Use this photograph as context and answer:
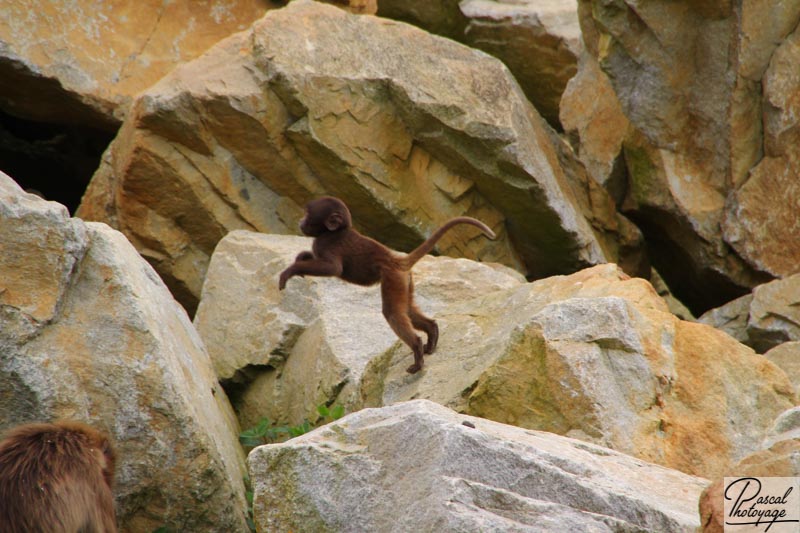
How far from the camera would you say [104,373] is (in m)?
6.25

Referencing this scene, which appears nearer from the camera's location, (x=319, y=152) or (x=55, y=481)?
(x=55, y=481)

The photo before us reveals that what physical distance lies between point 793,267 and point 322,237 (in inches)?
196

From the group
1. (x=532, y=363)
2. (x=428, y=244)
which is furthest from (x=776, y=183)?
(x=532, y=363)

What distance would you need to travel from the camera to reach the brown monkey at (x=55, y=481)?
4.98m

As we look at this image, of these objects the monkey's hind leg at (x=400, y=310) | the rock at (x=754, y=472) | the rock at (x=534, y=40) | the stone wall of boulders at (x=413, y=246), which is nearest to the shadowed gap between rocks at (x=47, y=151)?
the stone wall of boulders at (x=413, y=246)

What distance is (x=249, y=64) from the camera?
37.2 feet

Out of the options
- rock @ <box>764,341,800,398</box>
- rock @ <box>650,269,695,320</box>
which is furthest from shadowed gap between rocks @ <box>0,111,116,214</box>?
rock @ <box>764,341,800,398</box>

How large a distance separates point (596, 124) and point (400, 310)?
523cm

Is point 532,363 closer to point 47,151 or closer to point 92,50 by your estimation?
point 92,50

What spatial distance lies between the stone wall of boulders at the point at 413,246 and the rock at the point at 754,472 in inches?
0.6

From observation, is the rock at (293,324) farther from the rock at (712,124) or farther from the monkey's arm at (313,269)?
the rock at (712,124)

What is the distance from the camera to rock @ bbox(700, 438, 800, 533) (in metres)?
4.15

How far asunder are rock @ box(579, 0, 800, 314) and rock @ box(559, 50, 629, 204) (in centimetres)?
29

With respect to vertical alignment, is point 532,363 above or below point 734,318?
above
